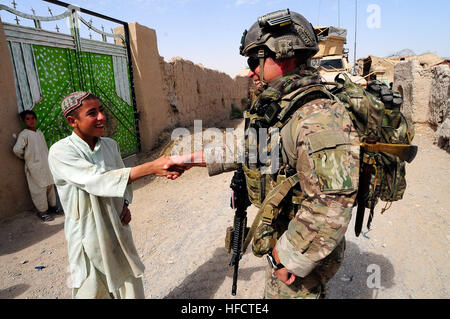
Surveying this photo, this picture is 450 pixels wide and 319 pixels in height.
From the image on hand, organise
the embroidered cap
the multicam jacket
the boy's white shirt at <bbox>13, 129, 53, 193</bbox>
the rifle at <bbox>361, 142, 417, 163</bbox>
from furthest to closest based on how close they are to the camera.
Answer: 1. the boy's white shirt at <bbox>13, 129, 53, 193</bbox>
2. the embroidered cap
3. the rifle at <bbox>361, 142, 417, 163</bbox>
4. the multicam jacket

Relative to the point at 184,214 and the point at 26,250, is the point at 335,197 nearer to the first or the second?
the point at 184,214

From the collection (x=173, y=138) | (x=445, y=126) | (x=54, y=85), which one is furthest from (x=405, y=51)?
(x=54, y=85)

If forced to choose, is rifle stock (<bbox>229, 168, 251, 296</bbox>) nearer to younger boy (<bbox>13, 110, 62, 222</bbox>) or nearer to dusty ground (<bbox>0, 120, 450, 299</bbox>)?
dusty ground (<bbox>0, 120, 450, 299</bbox>)

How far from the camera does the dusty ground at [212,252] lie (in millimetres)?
2676

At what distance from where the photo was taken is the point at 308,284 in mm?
1566

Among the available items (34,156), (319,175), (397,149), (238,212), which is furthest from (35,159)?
(397,149)

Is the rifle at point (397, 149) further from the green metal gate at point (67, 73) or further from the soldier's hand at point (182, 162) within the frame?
the green metal gate at point (67, 73)

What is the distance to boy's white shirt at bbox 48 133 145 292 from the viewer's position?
5.47 feet

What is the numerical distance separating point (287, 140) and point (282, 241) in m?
0.52

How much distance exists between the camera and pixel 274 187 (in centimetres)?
157

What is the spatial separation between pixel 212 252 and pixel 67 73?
4.32 metres

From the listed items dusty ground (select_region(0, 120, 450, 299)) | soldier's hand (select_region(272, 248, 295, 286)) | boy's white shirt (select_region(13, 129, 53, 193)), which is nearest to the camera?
soldier's hand (select_region(272, 248, 295, 286))

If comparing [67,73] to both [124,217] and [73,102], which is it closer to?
[73,102]

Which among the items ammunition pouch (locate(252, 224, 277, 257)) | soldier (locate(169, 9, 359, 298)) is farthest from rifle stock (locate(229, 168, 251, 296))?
ammunition pouch (locate(252, 224, 277, 257))
